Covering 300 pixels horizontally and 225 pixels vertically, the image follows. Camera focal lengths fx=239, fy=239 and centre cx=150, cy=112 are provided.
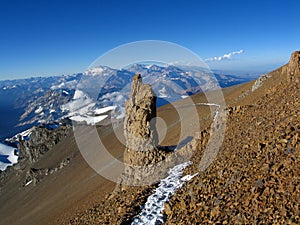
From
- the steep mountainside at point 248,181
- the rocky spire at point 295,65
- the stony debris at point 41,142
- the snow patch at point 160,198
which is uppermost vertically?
the rocky spire at point 295,65

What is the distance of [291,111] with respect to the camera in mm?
11977

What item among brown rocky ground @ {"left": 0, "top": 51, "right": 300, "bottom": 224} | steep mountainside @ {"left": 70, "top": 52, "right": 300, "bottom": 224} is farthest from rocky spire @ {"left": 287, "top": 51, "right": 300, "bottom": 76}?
steep mountainside @ {"left": 70, "top": 52, "right": 300, "bottom": 224}

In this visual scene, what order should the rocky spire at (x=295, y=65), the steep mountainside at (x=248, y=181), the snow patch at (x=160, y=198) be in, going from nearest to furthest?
the steep mountainside at (x=248, y=181) → the snow patch at (x=160, y=198) → the rocky spire at (x=295, y=65)

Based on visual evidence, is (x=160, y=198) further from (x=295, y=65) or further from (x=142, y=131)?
(x=295, y=65)

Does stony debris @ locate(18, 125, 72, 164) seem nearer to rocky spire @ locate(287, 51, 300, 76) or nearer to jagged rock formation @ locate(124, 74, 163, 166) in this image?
jagged rock formation @ locate(124, 74, 163, 166)

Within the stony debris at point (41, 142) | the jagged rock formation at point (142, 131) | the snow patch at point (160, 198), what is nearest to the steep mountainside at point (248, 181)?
the snow patch at point (160, 198)

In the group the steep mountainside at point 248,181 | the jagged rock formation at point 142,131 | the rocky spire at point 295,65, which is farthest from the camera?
the jagged rock formation at point 142,131

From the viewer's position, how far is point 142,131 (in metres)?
19.7

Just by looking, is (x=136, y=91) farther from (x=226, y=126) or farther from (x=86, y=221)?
(x=86, y=221)

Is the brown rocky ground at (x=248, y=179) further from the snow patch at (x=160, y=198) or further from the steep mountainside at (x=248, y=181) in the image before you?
the snow patch at (x=160, y=198)

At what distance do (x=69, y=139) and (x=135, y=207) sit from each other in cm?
8766

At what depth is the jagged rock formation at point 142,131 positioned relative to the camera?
19.3 metres

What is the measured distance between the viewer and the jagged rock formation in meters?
19.3

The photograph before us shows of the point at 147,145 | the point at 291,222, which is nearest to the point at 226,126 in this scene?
the point at 147,145
